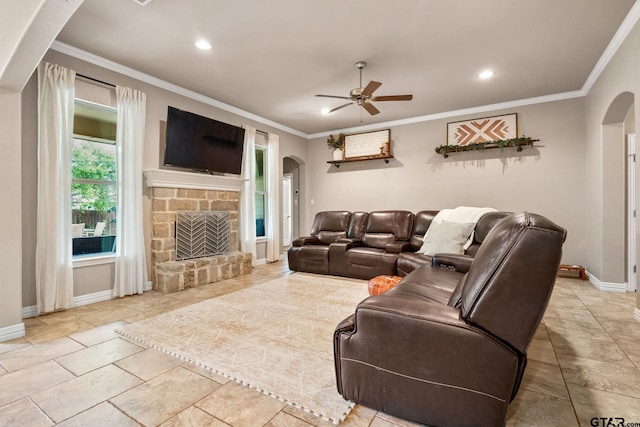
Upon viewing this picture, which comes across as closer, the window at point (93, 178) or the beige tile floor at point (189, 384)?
the beige tile floor at point (189, 384)

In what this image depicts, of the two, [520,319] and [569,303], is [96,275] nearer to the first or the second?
[520,319]

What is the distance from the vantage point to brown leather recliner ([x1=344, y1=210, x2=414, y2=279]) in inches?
164

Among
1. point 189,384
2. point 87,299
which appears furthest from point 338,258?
point 87,299

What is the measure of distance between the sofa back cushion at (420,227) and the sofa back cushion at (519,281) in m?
3.36

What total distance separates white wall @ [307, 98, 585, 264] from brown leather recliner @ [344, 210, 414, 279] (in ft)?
2.99

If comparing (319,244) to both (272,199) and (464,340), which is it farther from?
(464,340)

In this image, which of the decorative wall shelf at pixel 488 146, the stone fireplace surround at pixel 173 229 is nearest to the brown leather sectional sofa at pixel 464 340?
the stone fireplace surround at pixel 173 229

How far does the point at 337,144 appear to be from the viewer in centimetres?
626

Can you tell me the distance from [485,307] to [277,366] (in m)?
1.31

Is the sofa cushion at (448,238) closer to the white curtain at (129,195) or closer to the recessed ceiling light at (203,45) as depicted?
the recessed ceiling light at (203,45)

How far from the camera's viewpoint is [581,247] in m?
Answer: 4.35

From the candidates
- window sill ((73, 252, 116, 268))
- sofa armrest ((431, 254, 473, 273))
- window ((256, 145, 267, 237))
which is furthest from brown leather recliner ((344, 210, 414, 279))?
window sill ((73, 252, 116, 268))

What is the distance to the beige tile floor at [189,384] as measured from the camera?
1.42 meters

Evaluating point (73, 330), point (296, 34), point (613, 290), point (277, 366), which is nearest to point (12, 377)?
point (73, 330)
